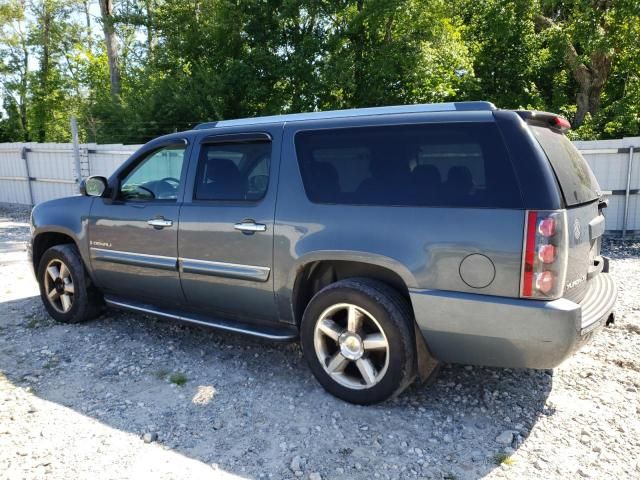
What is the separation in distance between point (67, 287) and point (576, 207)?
4462 mm

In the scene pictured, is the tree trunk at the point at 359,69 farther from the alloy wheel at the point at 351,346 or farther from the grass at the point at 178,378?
the alloy wheel at the point at 351,346

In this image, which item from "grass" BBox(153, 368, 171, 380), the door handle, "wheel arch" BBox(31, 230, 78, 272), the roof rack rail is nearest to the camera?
the roof rack rail

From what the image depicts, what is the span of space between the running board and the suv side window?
0.95 meters

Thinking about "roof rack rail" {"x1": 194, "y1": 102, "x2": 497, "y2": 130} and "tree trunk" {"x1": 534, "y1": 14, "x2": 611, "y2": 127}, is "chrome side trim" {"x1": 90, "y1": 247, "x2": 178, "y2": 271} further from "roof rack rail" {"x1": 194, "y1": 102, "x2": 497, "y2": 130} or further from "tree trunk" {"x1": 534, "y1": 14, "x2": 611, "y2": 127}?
"tree trunk" {"x1": 534, "y1": 14, "x2": 611, "y2": 127}

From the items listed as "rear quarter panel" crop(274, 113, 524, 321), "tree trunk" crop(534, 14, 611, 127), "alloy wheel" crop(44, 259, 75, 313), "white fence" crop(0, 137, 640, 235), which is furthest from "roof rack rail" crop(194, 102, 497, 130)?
"tree trunk" crop(534, 14, 611, 127)

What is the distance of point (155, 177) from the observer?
4.67m

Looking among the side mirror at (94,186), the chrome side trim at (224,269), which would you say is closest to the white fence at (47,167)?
the side mirror at (94,186)

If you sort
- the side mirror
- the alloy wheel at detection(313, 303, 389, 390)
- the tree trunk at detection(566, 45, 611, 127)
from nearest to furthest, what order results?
the alloy wheel at detection(313, 303, 389, 390)
the side mirror
the tree trunk at detection(566, 45, 611, 127)

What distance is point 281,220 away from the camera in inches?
144

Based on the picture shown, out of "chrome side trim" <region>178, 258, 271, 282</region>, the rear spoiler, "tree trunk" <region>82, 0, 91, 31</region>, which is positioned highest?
"tree trunk" <region>82, 0, 91, 31</region>

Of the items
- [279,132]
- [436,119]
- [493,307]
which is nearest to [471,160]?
[436,119]

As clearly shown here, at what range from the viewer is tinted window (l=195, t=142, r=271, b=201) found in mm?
3895

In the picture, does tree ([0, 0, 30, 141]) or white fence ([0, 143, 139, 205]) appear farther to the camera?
tree ([0, 0, 30, 141])

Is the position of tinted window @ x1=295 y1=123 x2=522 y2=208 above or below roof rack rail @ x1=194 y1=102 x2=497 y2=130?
below
